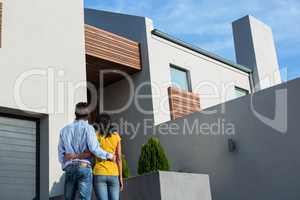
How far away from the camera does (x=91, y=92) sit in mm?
12297

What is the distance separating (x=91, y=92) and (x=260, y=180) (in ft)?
18.7

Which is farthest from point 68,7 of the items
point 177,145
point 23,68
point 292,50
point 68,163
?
point 292,50

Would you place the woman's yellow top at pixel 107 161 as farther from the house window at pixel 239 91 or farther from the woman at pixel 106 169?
the house window at pixel 239 91

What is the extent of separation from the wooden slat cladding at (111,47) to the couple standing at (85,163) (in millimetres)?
5743

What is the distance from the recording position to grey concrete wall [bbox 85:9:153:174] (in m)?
11.2

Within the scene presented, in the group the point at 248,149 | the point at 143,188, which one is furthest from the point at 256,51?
the point at 143,188

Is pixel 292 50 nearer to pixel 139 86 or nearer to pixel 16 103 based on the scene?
pixel 139 86

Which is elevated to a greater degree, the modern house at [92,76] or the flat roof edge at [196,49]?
the flat roof edge at [196,49]

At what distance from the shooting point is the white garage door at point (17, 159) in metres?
6.95

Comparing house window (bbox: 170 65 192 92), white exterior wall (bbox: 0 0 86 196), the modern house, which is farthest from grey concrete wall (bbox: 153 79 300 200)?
white exterior wall (bbox: 0 0 86 196)

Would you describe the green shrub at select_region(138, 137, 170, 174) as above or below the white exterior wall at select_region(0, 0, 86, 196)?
below

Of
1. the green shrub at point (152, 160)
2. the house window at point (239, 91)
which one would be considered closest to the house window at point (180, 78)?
the house window at point (239, 91)

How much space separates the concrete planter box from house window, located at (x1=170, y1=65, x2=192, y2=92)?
6062 millimetres

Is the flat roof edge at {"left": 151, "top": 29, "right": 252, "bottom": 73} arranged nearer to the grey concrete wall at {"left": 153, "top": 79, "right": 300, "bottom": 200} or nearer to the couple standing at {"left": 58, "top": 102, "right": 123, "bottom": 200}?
the grey concrete wall at {"left": 153, "top": 79, "right": 300, "bottom": 200}
